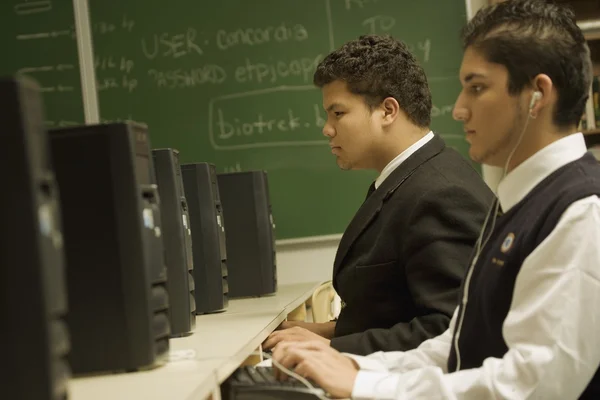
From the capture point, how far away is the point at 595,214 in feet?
4.12

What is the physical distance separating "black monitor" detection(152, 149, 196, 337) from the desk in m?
0.05

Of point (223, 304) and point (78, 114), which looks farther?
point (78, 114)

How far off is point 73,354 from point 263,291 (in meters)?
1.61

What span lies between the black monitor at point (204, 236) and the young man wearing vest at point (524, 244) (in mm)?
819

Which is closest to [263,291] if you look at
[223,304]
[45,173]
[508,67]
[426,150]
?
[223,304]

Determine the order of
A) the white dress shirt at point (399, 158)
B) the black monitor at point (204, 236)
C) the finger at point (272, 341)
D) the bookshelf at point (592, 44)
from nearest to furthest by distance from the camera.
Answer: the finger at point (272, 341), the white dress shirt at point (399, 158), the black monitor at point (204, 236), the bookshelf at point (592, 44)

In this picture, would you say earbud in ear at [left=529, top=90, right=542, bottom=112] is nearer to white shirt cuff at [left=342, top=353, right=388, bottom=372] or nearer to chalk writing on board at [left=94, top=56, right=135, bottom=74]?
white shirt cuff at [left=342, top=353, right=388, bottom=372]

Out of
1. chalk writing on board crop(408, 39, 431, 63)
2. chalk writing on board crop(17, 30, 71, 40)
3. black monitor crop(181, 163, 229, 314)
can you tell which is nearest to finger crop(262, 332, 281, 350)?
black monitor crop(181, 163, 229, 314)

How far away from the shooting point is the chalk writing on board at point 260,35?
396 centimetres

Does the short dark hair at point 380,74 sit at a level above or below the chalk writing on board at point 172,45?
below

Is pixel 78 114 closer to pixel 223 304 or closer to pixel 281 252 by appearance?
pixel 281 252

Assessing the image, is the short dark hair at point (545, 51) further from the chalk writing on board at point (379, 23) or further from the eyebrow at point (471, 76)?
the chalk writing on board at point (379, 23)

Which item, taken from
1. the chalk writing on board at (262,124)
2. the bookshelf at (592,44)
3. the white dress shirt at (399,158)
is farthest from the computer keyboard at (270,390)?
the chalk writing on board at (262,124)

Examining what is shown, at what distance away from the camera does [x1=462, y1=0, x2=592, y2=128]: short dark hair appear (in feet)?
4.63
